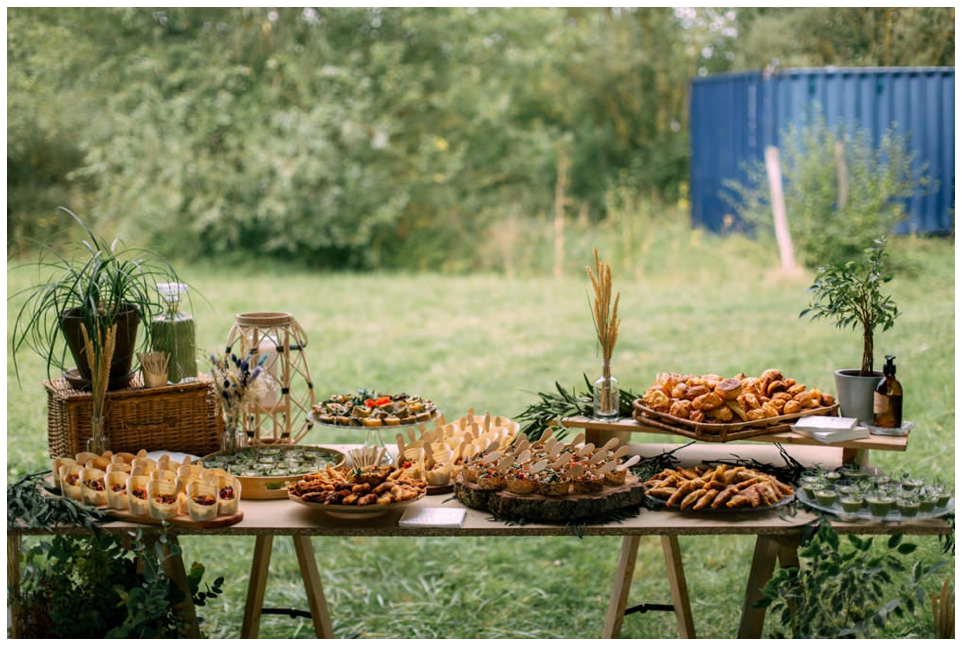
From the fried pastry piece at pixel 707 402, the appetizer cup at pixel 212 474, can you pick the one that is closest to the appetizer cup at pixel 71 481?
the appetizer cup at pixel 212 474

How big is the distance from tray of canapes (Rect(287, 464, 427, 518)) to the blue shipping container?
4.82 meters

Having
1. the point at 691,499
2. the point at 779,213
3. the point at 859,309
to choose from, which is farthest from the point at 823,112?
the point at 691,499

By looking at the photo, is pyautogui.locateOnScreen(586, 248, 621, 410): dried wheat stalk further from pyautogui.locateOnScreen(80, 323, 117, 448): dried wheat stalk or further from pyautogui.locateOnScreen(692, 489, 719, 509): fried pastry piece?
pyautogui.locateOnScreen(80, 323, 117, 448): dried wheat stalk

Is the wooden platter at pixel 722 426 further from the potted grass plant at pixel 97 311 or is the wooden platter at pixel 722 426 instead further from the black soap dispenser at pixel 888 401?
the potted grass plant at pixel 97 311

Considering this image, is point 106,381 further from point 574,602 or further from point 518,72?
point 518,72

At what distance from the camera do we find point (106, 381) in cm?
304

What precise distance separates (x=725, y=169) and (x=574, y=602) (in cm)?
621

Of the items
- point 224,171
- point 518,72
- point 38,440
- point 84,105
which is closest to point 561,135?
point 518,72

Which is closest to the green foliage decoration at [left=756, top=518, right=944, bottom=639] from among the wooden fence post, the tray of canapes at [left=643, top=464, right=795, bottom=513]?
the tray of canapes at [left=643, top=464, right=795, bottom=513]

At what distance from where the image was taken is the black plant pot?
3.13 meters

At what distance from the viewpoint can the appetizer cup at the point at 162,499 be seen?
8.87 ft

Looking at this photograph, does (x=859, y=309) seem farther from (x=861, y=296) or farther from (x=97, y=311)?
(x=97, y=311)

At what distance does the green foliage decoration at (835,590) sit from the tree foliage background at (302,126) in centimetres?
634

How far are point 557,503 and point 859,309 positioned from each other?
4.08 ft
